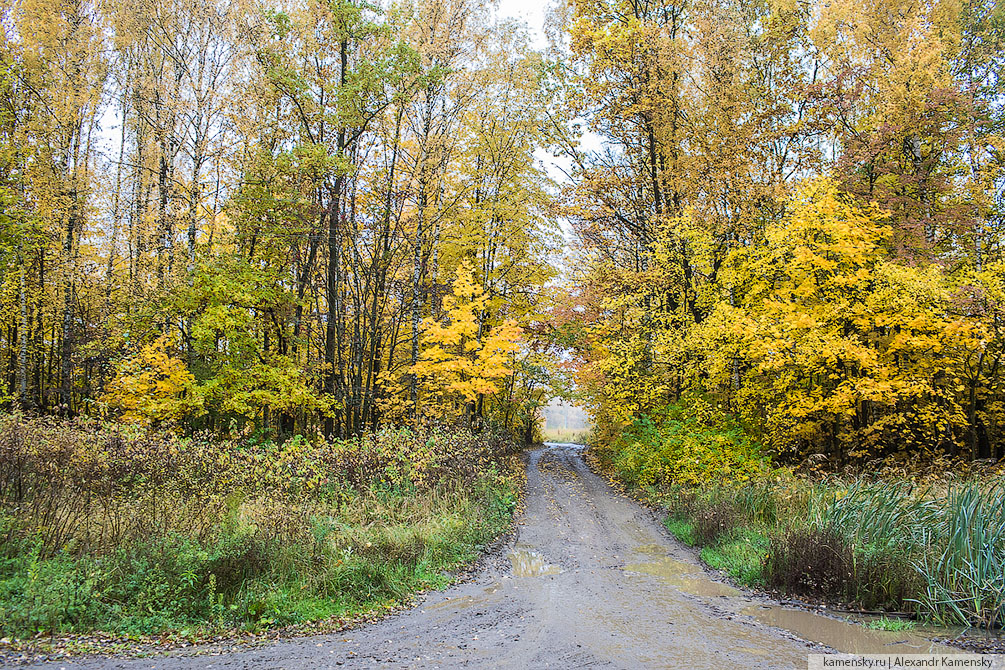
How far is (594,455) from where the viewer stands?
82.7ft

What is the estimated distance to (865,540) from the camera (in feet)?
23.0

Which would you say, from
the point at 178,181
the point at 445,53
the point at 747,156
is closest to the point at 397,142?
the point at 445,53

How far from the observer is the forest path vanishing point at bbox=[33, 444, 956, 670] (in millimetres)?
5031

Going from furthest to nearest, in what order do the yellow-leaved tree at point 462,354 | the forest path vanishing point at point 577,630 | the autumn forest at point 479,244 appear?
the yellow-leaved tree at point 462,354, the autumn forest at point 479,244, the forest path vanishing point at point 577,630

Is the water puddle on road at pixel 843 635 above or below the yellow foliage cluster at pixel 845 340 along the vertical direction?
below

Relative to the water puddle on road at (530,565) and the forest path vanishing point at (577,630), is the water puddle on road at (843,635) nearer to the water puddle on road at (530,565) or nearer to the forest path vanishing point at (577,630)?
the forest path vanishing point at (577,630)

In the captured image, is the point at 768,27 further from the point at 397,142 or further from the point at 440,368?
the point at 440,368

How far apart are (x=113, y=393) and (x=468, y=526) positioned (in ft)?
31.3

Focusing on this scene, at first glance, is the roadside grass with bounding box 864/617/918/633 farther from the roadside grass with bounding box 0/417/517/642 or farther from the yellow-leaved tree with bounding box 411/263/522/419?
the yellow-leaved tree with bounding box 411/263/522/419

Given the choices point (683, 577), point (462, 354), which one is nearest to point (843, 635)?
point (683, 577)

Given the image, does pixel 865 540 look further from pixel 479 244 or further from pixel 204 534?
pixel 479 244

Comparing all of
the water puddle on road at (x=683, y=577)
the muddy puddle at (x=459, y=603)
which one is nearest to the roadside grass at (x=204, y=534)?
the muddy puddle at (x=459, y=603)

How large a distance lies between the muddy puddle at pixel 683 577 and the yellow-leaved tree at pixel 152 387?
10.5 meters

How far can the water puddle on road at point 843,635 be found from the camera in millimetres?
5234
